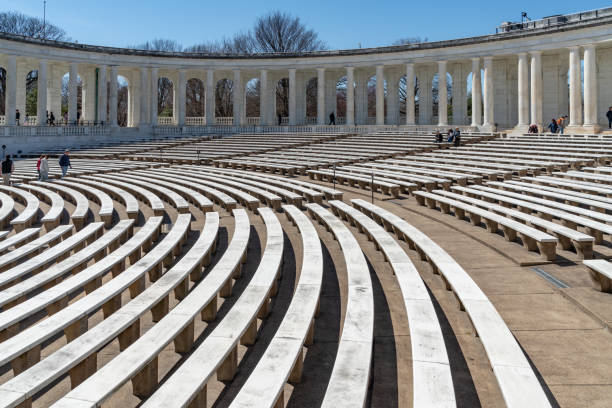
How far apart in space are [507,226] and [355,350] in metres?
8.16

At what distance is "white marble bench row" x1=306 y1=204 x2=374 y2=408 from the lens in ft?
14.5

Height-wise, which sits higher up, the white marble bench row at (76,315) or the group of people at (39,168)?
the group of people at (39,168)

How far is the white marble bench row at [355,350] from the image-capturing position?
14.5 feet

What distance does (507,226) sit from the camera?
12.1 meters

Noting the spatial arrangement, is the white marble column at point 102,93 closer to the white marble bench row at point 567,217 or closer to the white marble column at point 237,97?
the white marble column at point 237,97

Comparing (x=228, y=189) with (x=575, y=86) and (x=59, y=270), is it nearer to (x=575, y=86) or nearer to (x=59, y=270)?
(x=59, y=270)

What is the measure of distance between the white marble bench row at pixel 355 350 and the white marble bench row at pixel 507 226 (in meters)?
4.37

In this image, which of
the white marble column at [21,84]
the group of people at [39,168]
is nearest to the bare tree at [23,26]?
the white marble column at [21,84]

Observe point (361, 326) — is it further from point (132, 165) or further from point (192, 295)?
point (132, 165)

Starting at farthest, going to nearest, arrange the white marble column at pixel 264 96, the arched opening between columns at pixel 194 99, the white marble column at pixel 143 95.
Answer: the arched opening between columns at pixel 194 99 → the white marble column at pixel 264 96 → the white marble column at pixel 143 95

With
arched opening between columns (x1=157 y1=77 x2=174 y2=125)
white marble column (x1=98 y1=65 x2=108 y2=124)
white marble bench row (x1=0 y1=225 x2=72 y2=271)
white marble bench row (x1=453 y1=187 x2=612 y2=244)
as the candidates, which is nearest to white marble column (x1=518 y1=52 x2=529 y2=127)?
white marble bench row (x1=453 y1=187 x2=612 y2=244)

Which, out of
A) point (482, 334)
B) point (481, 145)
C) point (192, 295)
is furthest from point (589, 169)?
point (192, 295)

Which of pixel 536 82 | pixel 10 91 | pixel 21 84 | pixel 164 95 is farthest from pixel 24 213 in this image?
pixel 164 95

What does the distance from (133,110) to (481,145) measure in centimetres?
4012
